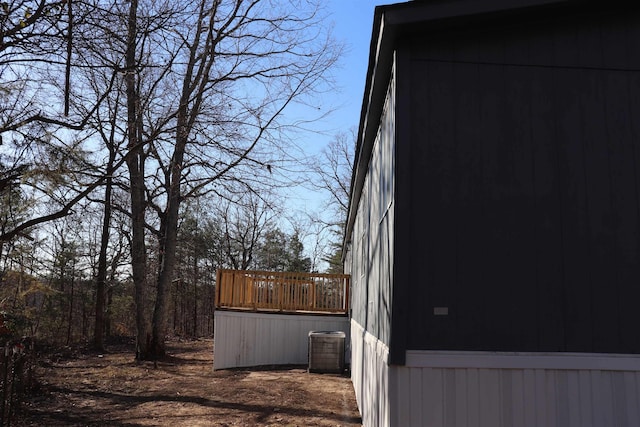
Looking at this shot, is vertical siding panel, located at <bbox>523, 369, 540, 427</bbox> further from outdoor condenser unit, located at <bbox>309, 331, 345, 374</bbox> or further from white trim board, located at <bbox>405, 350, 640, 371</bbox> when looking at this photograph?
outdoor condenser unit, located at <bbox>309, 331, 345, 374</bbox>

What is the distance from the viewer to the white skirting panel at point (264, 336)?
13.1m

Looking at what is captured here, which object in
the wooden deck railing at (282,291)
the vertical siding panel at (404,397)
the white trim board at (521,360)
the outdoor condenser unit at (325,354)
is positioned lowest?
the outdoor condenser unit at (325,354)

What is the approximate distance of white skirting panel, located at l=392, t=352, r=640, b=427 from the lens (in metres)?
4.03

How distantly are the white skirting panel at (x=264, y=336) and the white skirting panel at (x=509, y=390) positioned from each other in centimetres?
968

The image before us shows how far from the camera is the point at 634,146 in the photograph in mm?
4465

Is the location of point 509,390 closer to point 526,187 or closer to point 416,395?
point 416,395

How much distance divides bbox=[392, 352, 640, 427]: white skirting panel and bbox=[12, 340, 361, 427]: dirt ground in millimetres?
2954

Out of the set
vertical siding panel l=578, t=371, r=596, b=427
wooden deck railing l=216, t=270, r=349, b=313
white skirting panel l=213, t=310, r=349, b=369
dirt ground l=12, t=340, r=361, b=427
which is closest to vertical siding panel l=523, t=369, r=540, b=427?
vertical siding panel l=578, t=371, r=596, b=427

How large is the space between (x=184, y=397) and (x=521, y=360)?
624cm

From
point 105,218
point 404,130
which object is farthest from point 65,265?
point 404,130

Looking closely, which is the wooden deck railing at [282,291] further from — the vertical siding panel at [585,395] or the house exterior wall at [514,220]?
the vertical siding panel at [585,395]

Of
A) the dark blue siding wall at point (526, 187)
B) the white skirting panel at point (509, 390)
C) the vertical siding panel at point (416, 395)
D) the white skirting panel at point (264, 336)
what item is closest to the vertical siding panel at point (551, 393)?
the white skirting panel at point (509, 390)

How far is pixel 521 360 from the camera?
13.4ft

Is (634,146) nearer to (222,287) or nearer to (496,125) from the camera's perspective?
(496,125)
